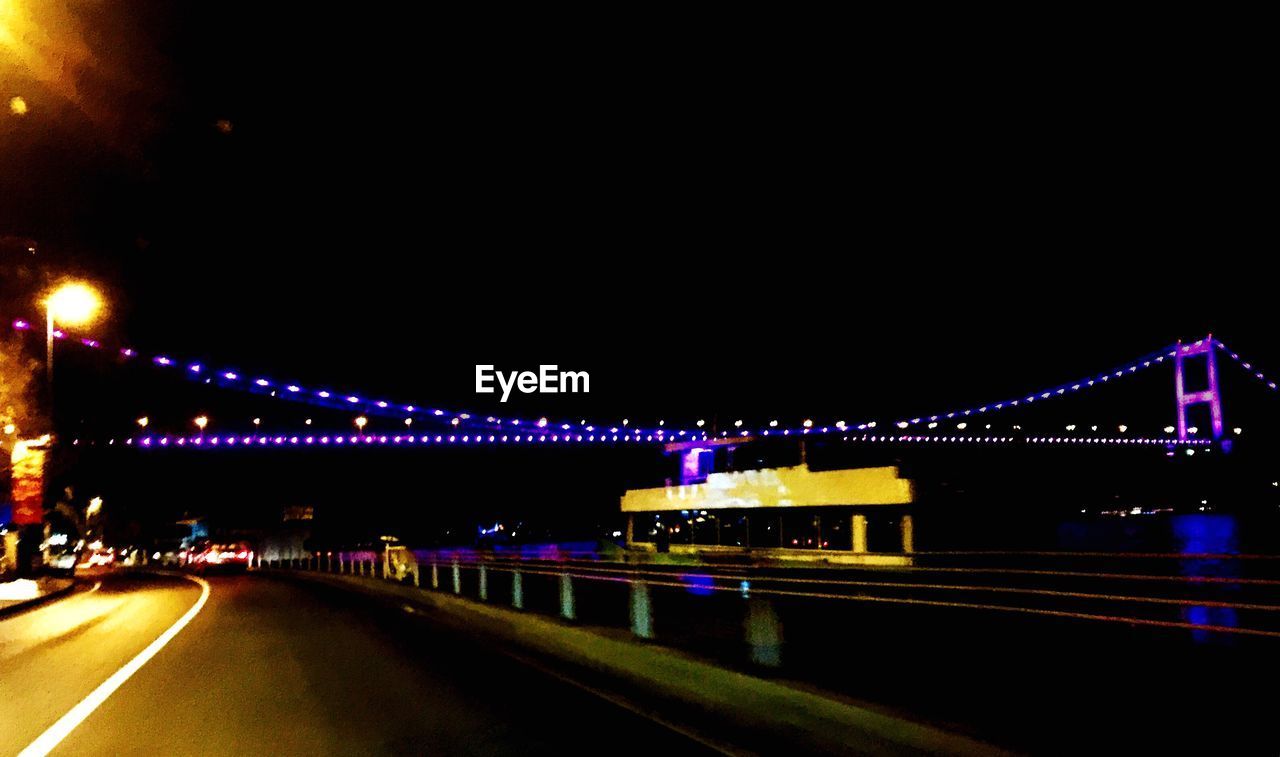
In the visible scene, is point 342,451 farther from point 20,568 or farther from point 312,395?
point 20,568

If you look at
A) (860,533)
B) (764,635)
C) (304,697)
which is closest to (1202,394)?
(860,533)

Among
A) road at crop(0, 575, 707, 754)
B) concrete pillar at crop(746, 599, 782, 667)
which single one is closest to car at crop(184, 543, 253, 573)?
road at crop(0, 575, 707, 754)

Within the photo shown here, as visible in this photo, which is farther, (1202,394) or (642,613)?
(1202,394)

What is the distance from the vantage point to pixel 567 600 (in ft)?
50.1

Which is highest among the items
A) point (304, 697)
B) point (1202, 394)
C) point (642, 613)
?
point (1202, 394)

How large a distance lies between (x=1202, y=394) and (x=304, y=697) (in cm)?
9007

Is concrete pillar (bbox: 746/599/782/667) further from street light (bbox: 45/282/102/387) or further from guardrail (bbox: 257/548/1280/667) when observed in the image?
street light (bbox: 45/282/102/387)

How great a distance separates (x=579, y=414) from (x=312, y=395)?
23.0 m

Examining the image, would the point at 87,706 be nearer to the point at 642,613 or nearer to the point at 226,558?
the point at 642,613

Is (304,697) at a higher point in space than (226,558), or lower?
higher

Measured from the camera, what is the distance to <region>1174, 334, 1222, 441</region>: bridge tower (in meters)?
82.3

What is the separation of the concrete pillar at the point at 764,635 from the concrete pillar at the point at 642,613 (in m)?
2.45

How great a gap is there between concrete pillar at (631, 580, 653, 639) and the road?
1.19 metres

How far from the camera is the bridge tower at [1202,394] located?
8231 cm
